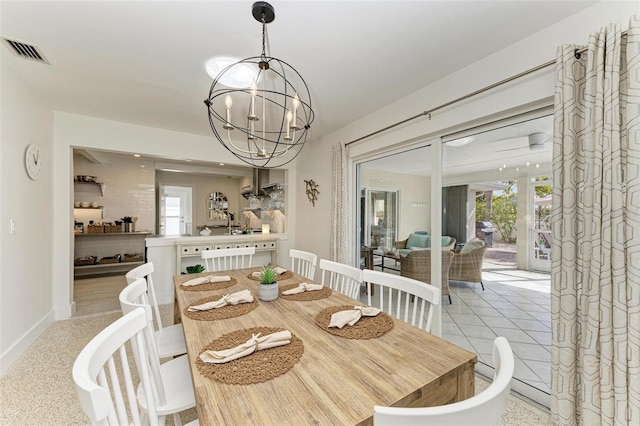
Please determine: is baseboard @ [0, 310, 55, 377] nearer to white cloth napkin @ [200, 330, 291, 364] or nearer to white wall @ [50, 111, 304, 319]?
white wall @ [50, 111, 304, 319]

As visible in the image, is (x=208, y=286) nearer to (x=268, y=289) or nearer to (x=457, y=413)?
(x=268, y=289)

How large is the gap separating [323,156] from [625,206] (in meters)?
3.25

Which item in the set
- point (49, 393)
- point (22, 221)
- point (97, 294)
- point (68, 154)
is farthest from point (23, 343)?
point (68, 154)

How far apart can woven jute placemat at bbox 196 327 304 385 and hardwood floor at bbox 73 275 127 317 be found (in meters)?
3.52

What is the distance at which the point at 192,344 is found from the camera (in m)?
1.18

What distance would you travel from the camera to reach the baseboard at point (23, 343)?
7.21ft

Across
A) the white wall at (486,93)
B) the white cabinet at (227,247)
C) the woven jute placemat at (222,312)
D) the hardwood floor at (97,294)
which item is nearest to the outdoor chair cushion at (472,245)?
the white wall at (486,93)

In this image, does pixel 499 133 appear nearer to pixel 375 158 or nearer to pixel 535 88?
pixel 535 88

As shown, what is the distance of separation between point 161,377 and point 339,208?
2651 millimetres

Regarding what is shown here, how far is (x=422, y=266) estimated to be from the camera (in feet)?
9.18

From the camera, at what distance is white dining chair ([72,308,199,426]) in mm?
617

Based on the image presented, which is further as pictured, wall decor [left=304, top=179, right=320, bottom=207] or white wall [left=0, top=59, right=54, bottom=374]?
wall decor [left=304, top=179, right=320, bottom=207]

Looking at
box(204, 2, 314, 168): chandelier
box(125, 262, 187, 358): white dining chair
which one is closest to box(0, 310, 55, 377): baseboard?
box(125, 262, 187, 358): white dining chair

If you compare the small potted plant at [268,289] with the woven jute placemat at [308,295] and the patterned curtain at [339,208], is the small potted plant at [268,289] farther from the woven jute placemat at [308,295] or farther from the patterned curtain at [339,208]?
the patterned curtain at [339,208]
